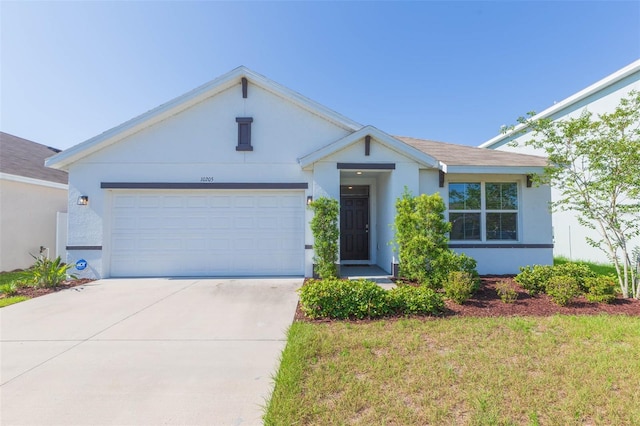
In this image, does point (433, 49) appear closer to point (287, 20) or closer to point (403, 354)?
point (287, 20)

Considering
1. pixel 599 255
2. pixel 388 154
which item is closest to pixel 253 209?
pixel 388 154

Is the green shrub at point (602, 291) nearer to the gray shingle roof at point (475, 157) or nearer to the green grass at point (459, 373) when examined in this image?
the green grass at point (459, 373)

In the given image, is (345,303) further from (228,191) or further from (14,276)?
(14,276)

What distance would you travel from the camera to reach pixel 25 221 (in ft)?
31.0

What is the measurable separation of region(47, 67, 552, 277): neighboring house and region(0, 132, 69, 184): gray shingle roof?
3.80m

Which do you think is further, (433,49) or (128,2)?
(433,49)

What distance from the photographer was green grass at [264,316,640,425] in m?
2.29

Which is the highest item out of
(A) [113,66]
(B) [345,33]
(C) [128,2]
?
(B) [345,33]

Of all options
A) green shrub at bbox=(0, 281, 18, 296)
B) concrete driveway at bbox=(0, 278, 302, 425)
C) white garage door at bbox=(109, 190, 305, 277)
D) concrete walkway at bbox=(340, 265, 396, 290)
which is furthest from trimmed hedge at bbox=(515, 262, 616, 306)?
green shrub at bbox=(0, 281, 18, 296)

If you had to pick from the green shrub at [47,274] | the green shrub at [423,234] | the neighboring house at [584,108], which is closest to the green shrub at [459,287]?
the green shrub at [423,234]

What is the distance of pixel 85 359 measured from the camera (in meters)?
3.34

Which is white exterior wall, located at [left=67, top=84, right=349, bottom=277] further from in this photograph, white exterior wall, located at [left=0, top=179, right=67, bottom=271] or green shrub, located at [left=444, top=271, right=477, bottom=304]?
green shrub, located at [left=444, top=271, right=477, bottom=304]

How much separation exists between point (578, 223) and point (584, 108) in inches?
178

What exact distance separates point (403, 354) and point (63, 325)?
212 inches
